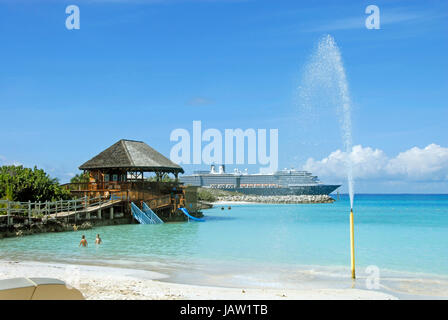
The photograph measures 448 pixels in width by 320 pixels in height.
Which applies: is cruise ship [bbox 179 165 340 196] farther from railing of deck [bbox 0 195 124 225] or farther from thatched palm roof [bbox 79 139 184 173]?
railing of deck [bbox 0 195 124 225]

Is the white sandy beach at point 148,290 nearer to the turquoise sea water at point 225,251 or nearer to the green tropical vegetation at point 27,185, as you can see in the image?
the turquoise sea water at point 225,251

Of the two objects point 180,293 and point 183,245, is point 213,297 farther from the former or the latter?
point 183,245

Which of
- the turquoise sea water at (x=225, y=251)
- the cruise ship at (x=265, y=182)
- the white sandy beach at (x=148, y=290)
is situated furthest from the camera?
the cruise ship at (x=265, y=182)

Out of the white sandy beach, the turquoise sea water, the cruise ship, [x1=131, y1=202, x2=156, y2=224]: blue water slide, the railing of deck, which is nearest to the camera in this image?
the white sandy beach

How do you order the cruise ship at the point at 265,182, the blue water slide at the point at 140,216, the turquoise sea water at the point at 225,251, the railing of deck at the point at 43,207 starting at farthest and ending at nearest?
1. the cruise ship at the point at 265,182
2. the blue water slide at the point at 140,216
3. the railing of deck at the point at 43,207
4. the turquoise sea water at the point at 225,251

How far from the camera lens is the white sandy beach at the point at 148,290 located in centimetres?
929

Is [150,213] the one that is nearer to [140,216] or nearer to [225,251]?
[140,216]

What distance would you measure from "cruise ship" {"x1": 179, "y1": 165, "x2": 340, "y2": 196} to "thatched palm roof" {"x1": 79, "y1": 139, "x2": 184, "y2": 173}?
296 feet

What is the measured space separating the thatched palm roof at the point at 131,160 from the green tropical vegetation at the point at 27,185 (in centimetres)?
443

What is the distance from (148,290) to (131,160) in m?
23.8

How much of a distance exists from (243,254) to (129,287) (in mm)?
8700

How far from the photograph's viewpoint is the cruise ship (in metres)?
132

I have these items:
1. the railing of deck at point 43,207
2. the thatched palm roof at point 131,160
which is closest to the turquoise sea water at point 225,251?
the railing of deck at point 43,207

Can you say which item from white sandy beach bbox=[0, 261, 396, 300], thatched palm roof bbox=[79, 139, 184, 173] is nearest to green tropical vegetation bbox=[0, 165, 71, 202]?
thatched palm roof bbox=[79, 139, 184, 173]
